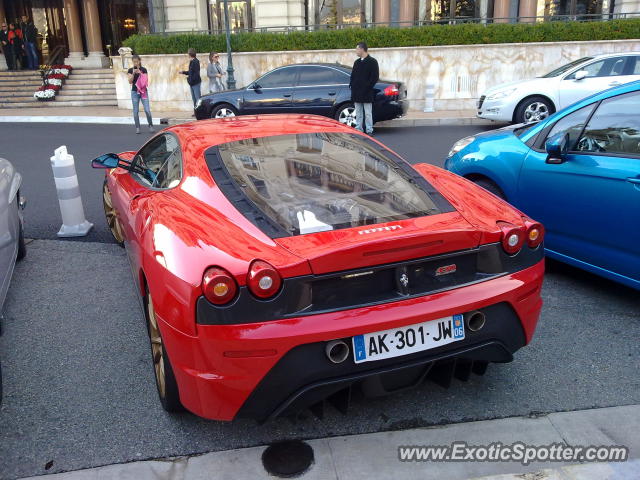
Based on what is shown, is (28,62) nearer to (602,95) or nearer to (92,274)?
(92,274)

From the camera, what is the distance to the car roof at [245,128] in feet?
12.0

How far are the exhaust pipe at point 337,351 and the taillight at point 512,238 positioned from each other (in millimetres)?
973

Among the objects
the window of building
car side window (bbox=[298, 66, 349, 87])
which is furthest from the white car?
the window of building

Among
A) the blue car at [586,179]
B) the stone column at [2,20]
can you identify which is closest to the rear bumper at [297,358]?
the blue car at [586,179]

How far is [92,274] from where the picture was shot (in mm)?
5086

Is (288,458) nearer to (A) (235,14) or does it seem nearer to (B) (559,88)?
(B) (559,88)

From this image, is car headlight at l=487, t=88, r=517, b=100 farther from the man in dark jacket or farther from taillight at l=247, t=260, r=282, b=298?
taillight at l=247, t=260, r=282, b=298

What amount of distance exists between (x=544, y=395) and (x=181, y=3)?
74.8ft

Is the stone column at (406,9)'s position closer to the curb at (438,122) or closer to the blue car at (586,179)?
the curb at (438,122)

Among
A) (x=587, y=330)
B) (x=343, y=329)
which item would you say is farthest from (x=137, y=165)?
(x=587, y=330)

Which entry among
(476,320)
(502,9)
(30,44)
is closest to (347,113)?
(476,320)

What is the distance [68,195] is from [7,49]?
21.1 metres

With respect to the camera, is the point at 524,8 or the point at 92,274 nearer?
the point at 92,274

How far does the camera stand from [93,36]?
79.0 feet
